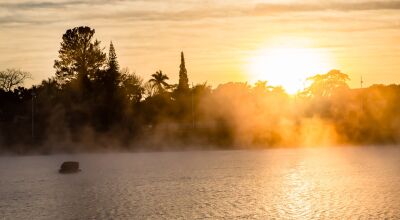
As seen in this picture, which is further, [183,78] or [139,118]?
[183,78]

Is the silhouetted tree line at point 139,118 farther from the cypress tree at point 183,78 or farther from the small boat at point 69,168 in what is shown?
the small boat at point 69,168

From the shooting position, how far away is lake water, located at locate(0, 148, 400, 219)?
29.7 meters

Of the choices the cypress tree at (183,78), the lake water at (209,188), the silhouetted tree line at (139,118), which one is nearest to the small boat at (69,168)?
the lake water at (209,188)

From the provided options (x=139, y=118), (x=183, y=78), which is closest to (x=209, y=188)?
(x=139, y=118)

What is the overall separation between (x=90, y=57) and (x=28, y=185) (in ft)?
158

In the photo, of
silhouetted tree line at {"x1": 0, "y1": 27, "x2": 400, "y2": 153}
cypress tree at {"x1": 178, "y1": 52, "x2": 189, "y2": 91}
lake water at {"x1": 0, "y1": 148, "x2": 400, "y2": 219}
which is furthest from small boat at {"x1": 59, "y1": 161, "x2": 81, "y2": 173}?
cypress tree at {"x1": 178, "y1": 52, "x2": 189, "y2": 91}

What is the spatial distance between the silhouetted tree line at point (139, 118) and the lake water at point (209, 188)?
33.2 feet

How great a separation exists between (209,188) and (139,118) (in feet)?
133

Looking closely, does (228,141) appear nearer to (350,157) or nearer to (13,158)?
(350,157)

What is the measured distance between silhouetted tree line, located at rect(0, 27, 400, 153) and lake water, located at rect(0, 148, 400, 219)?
399 inches

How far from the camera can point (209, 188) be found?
A: 38.3 m

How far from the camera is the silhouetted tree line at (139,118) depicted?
74875 millimetres

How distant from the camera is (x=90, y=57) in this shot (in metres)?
89.1

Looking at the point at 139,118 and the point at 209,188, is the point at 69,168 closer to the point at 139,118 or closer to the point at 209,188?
the point at 209,188
